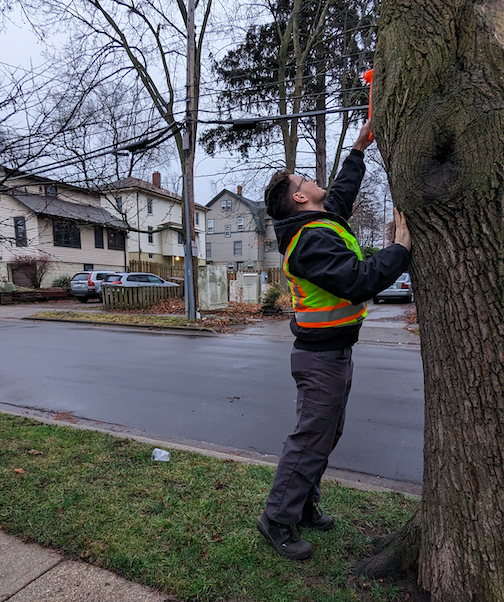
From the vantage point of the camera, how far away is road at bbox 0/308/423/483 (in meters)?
3.98

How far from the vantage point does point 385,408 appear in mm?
4902

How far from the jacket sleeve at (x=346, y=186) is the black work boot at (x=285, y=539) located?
181 cm

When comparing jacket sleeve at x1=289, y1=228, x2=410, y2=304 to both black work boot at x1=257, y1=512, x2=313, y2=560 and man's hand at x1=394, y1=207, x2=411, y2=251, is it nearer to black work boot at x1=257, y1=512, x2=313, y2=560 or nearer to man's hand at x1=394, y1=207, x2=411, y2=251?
man's hand at x1=394, y1=207, x2=411, y2=251

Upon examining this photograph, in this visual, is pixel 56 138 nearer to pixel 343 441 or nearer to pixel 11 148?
pixel 11 148

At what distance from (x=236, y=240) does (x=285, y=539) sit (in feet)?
152

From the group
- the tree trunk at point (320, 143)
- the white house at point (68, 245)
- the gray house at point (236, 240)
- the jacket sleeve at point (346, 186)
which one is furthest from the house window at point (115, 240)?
the jacket sleeve at point (346, 186)

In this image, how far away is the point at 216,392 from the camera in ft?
18.6

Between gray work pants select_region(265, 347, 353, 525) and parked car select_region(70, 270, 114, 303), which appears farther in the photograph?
parked car select_region(70, 270, 114, 303)

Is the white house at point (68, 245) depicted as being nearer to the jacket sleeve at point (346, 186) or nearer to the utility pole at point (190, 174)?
the utility pole at point (190, 174)

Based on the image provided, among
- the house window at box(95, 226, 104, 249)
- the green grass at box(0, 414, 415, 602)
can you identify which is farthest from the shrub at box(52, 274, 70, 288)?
the green grass at box(0, 414, 415, 602)

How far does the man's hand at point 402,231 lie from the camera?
1.79m

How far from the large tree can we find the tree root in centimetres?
9

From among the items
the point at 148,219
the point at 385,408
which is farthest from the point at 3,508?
the point at 148,219

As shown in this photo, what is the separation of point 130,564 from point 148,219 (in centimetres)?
3490
